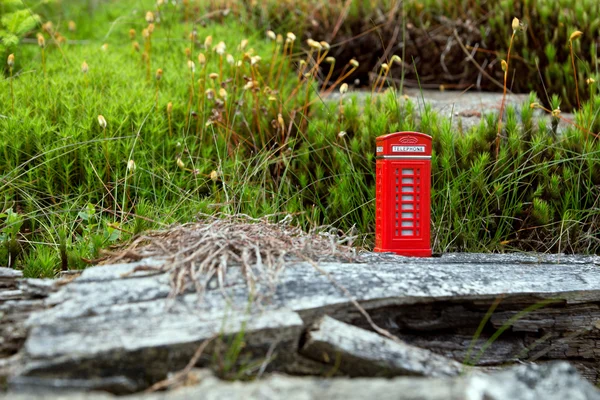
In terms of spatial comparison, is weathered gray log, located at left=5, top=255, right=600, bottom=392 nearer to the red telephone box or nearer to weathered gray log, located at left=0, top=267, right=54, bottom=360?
weathered gray log, located at left=0, top=267, right=54, bottom=360

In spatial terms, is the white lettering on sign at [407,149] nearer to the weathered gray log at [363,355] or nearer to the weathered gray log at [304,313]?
the weathered gray log at [304,313]

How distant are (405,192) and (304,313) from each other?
4.14 feet

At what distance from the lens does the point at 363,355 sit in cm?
208

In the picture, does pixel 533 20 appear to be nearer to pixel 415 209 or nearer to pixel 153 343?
pixel 415 209

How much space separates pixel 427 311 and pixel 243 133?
2.54 m

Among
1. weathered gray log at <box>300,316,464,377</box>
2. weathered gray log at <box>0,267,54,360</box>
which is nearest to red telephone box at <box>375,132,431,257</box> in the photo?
weathered gray log at <box>300,316,464,377</box>

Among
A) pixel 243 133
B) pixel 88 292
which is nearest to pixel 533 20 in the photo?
pixel 243 133

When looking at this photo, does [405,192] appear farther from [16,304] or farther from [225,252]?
[16,304]

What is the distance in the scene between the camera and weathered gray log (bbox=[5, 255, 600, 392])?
192cm

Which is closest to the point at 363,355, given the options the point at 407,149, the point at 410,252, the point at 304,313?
the point at 304,313

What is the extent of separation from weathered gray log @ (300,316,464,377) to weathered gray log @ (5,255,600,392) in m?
0.07

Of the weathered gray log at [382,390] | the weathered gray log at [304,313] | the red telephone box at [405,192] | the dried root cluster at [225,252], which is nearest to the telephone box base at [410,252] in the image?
the red telephone box at [405,192]

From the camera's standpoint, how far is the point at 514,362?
2705 millimetres

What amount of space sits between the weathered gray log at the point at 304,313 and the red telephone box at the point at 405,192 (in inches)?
8.0
